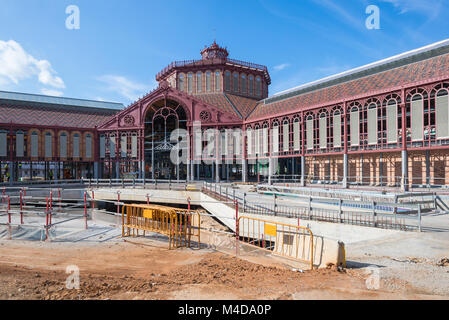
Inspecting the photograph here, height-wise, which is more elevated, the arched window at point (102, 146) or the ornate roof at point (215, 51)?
the ornate roof at point (215, 51)

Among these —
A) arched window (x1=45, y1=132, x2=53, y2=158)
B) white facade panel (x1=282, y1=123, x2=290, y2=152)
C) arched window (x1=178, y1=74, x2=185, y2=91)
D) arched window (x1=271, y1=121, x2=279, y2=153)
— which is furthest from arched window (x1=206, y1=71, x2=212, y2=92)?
arched window (x1=45, y1=132, x2=53, y2=158)

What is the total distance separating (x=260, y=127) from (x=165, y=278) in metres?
28.3

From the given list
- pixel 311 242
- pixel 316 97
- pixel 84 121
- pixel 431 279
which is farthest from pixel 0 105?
pixel 431 279

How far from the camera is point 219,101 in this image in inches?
1655

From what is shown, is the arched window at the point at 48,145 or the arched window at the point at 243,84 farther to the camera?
Answer: the arched window at the point at 243,84

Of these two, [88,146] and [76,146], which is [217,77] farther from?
[76,146]

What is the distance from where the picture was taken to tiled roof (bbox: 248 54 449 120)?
22367 mm

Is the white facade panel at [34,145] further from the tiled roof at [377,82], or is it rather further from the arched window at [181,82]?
the tiled roof at [377,82]

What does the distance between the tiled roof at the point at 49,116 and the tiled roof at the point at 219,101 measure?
1660cm

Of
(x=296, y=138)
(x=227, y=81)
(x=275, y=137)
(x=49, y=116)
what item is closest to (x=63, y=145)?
(x=49, y=116)

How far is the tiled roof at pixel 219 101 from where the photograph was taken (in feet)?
130

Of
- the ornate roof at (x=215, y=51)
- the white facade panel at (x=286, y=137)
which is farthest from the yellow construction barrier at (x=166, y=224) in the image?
the ornate roof at (x=215, y=51)
